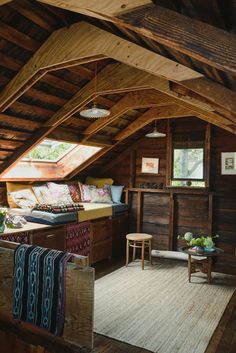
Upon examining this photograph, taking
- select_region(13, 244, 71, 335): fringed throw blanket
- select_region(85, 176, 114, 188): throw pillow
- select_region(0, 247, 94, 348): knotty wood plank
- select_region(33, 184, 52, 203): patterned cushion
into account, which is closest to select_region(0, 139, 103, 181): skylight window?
select_region(33, 184, 52, 203): patterned cushion

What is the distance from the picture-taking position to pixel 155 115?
16.9ft

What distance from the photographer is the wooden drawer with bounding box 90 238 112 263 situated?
17.0 feet

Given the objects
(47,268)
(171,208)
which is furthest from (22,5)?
(171,208)

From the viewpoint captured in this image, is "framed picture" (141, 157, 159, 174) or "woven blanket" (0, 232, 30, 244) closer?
"woven blanket" (0, 232, 30, 244)

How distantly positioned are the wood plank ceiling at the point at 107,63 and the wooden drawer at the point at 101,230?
1.42 m

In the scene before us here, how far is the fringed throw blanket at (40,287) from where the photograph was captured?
1947mm

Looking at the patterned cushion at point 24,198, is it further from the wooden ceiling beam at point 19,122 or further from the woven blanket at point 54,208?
the wooden ceiling beam at point 19,122

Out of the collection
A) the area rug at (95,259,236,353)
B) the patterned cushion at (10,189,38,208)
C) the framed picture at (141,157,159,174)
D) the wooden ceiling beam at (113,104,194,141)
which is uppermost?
the wooden ceiling beam at (113,104,194,141)

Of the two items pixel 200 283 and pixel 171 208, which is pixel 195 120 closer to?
pixel 171 208

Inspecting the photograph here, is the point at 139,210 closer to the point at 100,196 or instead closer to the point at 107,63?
the point at 100,196

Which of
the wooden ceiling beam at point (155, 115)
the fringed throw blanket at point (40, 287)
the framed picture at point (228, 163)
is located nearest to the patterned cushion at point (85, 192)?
the wooden ceiling beam at point (155, 115)

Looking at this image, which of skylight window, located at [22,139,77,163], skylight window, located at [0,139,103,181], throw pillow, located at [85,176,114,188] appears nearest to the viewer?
skylight window, located at [0,139,103,181]

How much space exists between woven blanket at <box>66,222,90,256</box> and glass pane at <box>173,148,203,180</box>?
6.91 ft

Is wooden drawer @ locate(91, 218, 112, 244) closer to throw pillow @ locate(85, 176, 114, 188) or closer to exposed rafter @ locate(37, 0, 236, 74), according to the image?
throw pillow @ locate(85, 176, 114, 188)
